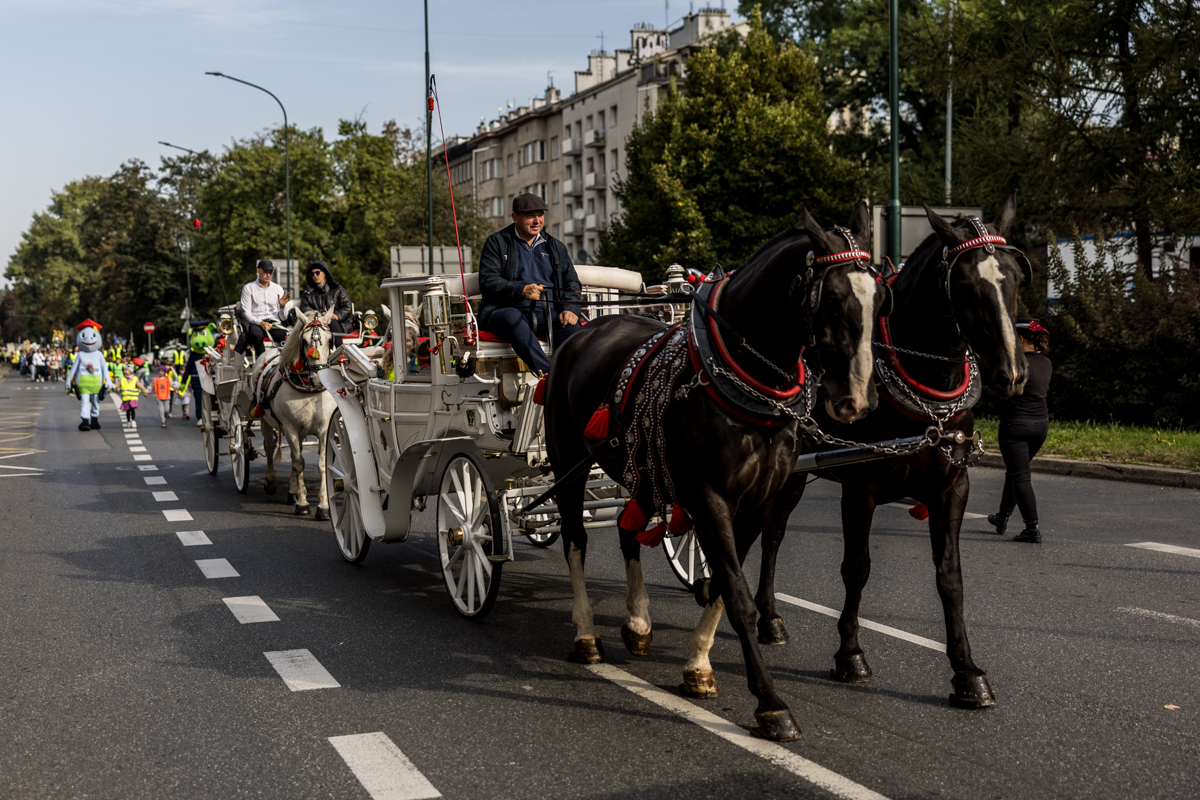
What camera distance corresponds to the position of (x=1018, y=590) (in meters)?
7.73

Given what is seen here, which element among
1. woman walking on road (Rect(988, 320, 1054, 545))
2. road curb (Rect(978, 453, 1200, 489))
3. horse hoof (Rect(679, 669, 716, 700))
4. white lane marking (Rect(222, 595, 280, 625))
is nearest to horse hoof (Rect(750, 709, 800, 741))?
horse hoof (Rect(679, 669, 716, 700))

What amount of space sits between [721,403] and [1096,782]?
1.89m

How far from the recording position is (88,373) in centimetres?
2414

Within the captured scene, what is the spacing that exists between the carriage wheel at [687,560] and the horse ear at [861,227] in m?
3.33

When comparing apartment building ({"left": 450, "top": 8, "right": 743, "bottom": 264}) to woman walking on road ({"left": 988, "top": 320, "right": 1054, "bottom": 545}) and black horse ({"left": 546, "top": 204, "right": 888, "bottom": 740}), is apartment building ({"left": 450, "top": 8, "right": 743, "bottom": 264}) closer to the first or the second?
woman walking on road ({"left": 988, "top": 320, "right": 1054, "bottom": 545})

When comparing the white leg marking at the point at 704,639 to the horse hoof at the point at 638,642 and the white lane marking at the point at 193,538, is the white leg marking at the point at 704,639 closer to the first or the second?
the horse hoof at the point at 638,642

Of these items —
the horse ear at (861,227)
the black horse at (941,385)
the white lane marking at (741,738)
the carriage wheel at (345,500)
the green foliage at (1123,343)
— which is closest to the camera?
the white lane marking at (741,738)

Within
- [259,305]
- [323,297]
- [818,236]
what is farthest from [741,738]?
[259,305]

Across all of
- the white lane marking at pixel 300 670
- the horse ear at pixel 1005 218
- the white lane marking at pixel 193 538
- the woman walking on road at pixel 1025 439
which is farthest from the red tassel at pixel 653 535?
the white lane marking at pixel 193 538

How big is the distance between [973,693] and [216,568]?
18.2ft

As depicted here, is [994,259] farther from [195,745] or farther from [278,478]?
[278,478]

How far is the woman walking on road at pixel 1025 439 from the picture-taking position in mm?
9656

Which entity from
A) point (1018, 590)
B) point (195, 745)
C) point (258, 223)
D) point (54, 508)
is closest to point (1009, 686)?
point (1018, 590)

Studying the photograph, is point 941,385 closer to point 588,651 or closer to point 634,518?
point 634,518
